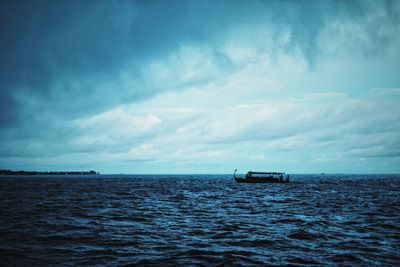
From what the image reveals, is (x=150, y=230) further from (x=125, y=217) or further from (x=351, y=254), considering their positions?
(x=351, y=254)

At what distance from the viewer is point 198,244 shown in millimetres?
14977

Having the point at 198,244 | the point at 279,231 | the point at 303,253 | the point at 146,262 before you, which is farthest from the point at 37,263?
the point at 279,231

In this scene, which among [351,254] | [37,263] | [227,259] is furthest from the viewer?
[351,254]

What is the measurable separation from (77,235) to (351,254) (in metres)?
15.0

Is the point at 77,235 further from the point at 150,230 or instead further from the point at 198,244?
the point at 198,244

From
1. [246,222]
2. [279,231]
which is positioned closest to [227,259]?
[279,231]

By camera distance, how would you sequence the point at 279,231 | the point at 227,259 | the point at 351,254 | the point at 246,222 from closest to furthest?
the point at 227,259 < the point at 351,254 < the point at 279,231 < the point at 246,222

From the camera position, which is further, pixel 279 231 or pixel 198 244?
pixel 279 231

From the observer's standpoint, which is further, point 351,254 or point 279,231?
point 279,231

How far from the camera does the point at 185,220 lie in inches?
890

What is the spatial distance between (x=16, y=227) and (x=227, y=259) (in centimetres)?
1540

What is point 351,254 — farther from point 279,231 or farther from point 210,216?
point 210,216

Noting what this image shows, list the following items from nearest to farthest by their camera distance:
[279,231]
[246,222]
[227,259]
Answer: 1. [227,259]
2. [279,231]
3. [246,222]

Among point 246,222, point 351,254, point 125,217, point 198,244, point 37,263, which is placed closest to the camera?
point 37,263
